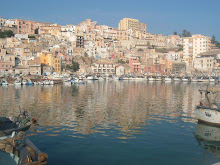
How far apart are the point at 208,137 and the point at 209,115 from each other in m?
3.16

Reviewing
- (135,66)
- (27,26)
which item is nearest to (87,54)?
(135,66)

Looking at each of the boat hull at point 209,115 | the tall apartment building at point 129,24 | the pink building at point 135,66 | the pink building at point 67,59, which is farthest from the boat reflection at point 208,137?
the tall apartment building at point 129,24

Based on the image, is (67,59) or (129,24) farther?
(129,24)

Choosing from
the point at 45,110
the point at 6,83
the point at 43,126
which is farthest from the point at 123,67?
the point at 43,126

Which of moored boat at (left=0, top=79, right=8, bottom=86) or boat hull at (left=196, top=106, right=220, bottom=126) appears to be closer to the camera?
boat hull at (left=196, top=106, right=220, bottom=126)

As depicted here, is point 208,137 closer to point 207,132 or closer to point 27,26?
point 207,132

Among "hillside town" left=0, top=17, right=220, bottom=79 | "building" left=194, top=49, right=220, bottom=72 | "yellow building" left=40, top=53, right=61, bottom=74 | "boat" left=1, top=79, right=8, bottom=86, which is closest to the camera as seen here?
"boat" left=1, top=79, right=8, bottom=86

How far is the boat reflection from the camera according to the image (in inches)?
653

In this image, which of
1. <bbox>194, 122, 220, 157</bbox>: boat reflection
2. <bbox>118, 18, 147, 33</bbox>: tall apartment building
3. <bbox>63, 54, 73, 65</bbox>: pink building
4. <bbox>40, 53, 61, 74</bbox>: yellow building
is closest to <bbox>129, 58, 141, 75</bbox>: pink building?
<bbox>63, 54, 73, 65</bbox>: pink building

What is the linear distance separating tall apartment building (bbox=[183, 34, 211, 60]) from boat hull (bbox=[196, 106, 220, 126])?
12184 cm

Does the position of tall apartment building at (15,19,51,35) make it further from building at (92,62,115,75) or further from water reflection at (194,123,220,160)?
water reflection at (194,123,220,160)

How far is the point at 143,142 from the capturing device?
1733 cm

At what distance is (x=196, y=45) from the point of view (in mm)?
138250

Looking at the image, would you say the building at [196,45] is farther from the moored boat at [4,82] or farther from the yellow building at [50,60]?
the moored boat at [4,82]
